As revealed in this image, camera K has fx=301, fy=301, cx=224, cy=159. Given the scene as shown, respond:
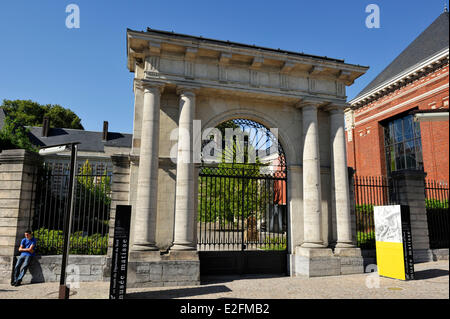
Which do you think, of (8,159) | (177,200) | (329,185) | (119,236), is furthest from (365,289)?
(8,159)

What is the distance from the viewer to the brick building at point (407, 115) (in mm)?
20094

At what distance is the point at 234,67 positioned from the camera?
1026 centimetres

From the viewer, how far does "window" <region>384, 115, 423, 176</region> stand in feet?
74.2

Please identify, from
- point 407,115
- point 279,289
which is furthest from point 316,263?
point 407,115

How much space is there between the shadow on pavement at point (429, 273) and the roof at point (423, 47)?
620 inches

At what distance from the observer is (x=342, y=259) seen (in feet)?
32.3

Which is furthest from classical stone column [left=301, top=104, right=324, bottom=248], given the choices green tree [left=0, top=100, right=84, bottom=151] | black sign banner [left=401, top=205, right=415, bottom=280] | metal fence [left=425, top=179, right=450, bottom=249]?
green tree [left=0, top=100, right=84, bottom=151]

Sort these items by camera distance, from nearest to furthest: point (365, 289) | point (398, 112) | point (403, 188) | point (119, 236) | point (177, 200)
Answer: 1. point (119, 236)
2. point (365, 289)
3. point (177, 200)
4. point (403, 188)
5. point (398, 112)

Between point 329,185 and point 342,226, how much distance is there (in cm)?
151

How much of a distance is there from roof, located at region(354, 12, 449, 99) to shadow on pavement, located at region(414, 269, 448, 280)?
1575 cm

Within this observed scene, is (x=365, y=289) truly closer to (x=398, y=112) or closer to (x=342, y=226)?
(x=342, y=226)

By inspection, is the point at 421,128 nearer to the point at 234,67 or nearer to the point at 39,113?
the point at 234,67

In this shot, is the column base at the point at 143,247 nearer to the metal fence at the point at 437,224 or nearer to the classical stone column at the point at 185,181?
the classical stone column at the point at 185,181

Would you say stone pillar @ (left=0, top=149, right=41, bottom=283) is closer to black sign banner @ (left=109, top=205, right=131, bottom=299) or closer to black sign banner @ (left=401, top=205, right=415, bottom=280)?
black sign banner @ (left=109, top=205, right=131, bottom=299)
